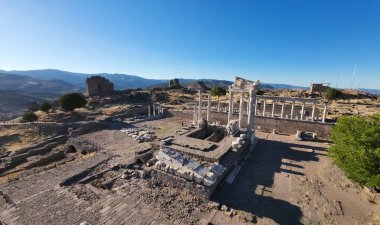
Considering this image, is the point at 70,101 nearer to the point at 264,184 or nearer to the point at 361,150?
the point at 264,184

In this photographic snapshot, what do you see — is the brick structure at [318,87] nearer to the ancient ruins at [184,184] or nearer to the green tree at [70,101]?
the ancient ruins at [184,184]

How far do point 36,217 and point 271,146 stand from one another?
2225 centimetres

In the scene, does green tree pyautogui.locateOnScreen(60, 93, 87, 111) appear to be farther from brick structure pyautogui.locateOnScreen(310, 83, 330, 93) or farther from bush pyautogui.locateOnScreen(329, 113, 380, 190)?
brick structure pyautogui.locateOnScreen(310, 83, 330, 93)

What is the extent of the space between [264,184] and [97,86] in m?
66.3

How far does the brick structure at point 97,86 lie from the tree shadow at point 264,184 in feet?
198

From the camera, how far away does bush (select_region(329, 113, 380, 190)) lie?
1237 cm

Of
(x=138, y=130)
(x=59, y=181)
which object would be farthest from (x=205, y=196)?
(x=138, y=130)

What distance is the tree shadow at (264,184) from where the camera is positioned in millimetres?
12452

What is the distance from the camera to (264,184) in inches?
616

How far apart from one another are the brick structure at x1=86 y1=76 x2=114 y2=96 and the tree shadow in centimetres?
6047

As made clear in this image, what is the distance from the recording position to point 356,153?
1305cm

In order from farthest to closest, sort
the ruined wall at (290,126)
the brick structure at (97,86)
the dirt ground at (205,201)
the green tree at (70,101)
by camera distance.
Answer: the brick structure at (97,86), the green tree at (70,101), the ruined wall at (290,126), the dirt ground at (205,201)

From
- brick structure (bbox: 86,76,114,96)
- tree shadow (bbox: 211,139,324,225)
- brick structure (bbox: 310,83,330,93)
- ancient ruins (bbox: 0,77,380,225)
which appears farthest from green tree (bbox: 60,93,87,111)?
brick structure (bbox: 310,83,330,93)

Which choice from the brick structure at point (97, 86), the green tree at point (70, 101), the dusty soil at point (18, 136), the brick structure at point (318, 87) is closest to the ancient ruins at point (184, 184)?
the dusty soil at point (18, 136)
